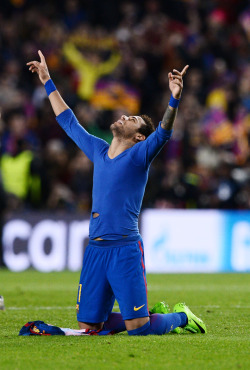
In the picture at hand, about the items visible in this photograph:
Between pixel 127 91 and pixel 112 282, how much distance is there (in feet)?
37.7

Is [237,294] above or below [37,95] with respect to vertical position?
below

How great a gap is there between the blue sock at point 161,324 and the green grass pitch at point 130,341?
99 mm

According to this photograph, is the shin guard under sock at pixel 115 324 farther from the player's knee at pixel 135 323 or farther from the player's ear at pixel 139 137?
the player's ear at pixel 139 137

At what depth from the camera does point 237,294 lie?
10.5m

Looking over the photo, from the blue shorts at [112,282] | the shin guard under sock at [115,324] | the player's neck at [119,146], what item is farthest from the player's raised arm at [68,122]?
the shin guard under sock at [115,324]

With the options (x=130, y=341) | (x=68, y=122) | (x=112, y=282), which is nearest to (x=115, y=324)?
(x=112, y=282)

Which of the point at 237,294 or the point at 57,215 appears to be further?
the point at 57,215

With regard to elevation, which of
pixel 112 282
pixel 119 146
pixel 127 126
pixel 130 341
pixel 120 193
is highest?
pixel 127 126

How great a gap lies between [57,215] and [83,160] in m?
1.15

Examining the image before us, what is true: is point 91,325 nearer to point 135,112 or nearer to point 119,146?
point 119,146

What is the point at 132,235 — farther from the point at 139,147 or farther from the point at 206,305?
the point at 206,305

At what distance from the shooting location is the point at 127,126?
6.62 m

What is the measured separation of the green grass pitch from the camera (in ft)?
16.6

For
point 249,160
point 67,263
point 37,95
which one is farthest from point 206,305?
point 37,95
